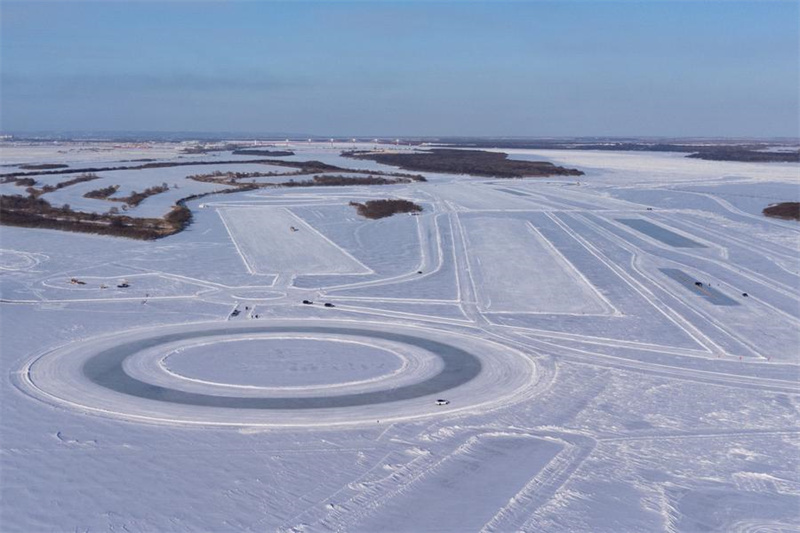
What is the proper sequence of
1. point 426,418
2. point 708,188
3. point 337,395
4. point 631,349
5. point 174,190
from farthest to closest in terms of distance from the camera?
point 708,188
point 174,190
point 631,349
point 337,395
point 426,418

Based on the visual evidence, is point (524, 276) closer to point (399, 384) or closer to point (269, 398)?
point (399, 384)

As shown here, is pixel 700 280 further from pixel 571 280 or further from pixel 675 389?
pixel 675 389

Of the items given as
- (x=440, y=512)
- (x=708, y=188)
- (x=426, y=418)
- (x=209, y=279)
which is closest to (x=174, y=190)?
(x=209, y=279)

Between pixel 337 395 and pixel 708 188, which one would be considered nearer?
pixel 337 395

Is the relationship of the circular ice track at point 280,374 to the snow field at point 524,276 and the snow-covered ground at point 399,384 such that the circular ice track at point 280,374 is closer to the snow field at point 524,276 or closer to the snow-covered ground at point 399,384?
the snow-covered ground at point 399,384

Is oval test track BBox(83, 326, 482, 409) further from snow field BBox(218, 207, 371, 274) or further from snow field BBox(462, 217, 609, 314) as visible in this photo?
snow field BBox(218, 207, 371, 274)

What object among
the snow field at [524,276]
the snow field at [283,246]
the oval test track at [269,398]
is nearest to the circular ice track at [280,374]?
the oval test track at [269,398]
